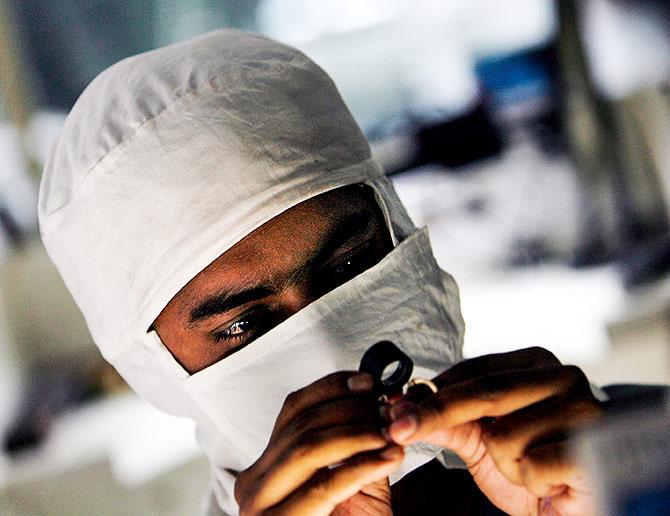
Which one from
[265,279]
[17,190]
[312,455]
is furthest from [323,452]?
[17,190]

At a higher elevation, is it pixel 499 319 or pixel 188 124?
pixel 188 124

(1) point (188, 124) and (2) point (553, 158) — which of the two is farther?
(2) point (553, 158)

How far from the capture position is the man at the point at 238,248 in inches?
21.8

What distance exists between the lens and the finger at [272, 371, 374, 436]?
16.1 inches

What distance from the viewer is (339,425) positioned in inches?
15.4

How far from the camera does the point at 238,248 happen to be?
588mm

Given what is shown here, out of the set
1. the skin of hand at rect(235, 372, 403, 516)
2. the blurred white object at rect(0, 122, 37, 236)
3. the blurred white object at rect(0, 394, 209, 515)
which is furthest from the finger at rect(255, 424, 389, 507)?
the blurred white object at rect(0, 122, 37, 236)

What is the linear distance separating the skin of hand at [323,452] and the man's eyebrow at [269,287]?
0.16 m

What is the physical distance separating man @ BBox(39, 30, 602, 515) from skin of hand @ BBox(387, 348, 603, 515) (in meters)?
0.06

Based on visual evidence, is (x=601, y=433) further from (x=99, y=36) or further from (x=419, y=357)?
(x=99, y=36)

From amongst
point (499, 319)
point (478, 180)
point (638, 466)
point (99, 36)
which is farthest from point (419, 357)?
point (99, 36)

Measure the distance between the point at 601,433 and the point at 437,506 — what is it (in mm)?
240

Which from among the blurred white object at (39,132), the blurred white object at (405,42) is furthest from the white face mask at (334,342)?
the blurred white object at (39,132)

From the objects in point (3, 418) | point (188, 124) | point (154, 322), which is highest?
point (188, 124)
